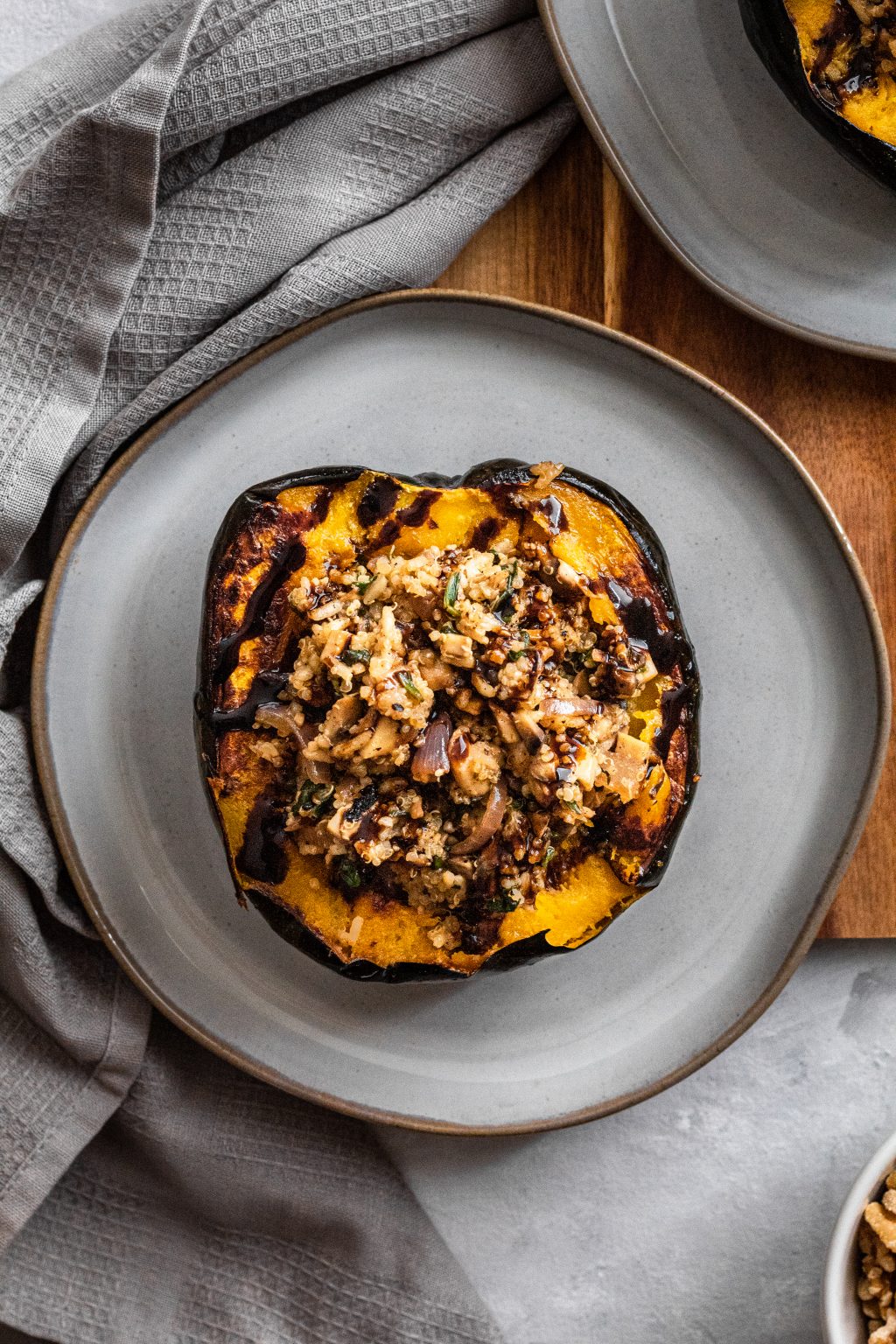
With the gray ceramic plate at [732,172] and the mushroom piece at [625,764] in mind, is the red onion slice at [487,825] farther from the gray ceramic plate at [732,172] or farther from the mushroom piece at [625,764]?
the gray ceramic plate at [732,172]

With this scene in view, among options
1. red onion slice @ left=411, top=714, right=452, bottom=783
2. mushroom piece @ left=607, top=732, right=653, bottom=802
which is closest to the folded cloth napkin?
red onion slice @ left=411, top=714, right=452, bottom=783

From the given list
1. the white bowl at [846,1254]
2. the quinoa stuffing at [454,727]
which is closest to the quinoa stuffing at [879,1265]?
the white bowl at [846,1254]

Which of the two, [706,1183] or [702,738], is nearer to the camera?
[702,738]

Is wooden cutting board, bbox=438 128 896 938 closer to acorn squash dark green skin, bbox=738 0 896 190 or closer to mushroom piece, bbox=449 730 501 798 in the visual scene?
acorn squash dark green skin, bbox=738 0 896 190

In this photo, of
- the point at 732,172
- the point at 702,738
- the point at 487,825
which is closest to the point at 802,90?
the point at 732,172

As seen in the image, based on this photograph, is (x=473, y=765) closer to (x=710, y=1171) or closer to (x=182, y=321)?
(x=182, y=321)

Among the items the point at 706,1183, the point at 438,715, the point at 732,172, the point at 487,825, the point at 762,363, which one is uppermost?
the point at 732,172
